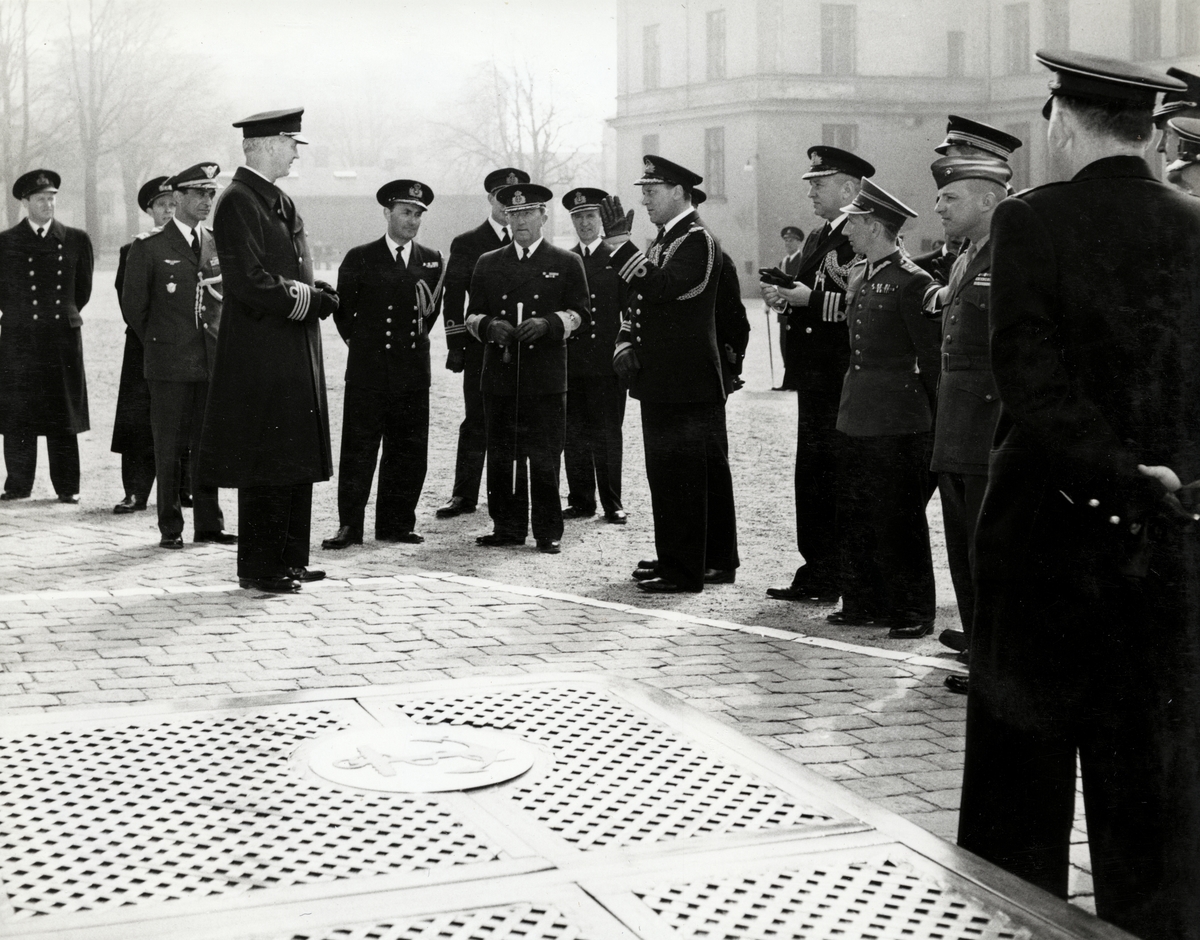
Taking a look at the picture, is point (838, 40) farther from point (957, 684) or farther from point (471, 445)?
point (957, 684)

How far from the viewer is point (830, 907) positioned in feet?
5.97

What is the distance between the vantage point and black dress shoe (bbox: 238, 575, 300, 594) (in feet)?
22.8

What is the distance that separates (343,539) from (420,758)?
6.35m

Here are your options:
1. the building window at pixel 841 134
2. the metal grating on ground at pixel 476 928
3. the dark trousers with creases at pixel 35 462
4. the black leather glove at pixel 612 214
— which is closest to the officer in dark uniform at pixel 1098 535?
the metal grating on ground at pixel 476 928

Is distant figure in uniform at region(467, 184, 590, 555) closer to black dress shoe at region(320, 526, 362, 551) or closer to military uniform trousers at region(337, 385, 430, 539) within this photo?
military uniform trousers at region(337, 385, 430, 539)

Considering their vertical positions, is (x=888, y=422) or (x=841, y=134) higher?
(x=841, y=134)

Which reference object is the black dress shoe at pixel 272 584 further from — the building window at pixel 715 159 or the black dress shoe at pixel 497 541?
the building window at pixel 715 159

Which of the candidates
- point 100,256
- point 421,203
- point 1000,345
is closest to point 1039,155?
point 100,256

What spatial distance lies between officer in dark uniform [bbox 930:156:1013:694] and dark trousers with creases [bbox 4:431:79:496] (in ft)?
21.7

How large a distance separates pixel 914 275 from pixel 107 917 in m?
5.04

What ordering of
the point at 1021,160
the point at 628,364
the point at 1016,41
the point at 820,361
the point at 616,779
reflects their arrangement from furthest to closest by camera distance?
1. the point at 1016,41
2. the point at 1021,160
3. the point at 628,364
4. the point at 820,361
5. the point at 616,779

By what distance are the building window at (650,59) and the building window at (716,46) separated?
1.21 m

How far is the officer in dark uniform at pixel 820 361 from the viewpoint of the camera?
23.1ft

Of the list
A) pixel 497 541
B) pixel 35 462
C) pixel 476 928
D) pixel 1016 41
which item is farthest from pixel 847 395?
pixel 1016 41
